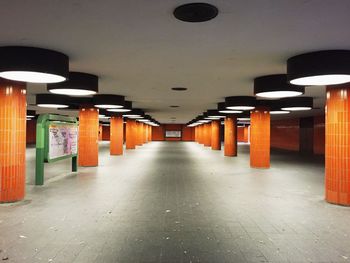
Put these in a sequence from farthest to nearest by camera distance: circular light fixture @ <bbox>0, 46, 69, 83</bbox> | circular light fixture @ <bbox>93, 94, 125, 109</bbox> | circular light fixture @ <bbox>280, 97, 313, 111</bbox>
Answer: circular light fixture @ <bbox>280, 97, 313, 111</bbox> → circular light fixture @ <bbox>93, 94, 125, 109</bbox> → circular light fixture @ <bbox>0, 46, 69, 83</bbox>

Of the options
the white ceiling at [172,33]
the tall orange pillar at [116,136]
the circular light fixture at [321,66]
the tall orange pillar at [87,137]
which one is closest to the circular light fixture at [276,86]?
the white ceiling at [172,33]

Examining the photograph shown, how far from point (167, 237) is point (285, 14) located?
12.6ft

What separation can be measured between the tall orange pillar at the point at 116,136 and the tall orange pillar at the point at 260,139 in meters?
11.0

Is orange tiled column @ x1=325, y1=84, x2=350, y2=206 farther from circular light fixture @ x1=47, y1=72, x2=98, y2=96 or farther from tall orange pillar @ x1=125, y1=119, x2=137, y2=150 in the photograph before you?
tall orange pillar @ x1=125, y1=119, x2=137, y2=150

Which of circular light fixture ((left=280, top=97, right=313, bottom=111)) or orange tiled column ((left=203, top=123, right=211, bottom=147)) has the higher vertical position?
circular light fixture ((left=280, top=97, right=313, bottom=111))

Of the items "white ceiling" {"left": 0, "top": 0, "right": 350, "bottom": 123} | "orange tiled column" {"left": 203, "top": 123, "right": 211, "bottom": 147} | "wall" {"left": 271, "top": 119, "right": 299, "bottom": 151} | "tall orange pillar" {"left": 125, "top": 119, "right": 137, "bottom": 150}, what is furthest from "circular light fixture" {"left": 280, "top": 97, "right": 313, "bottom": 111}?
"orange tiled column" {"left": 203, "top": 123, "right": 211, "bottom": 147}

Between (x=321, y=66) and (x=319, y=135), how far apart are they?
76.1 ft

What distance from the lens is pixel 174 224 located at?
607 centimetres

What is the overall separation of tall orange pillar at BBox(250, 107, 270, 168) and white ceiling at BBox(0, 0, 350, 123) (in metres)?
8.09

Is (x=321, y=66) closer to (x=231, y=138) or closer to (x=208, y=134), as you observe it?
(x=231, y=138)

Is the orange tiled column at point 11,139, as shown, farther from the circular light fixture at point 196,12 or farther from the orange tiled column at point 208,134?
the orange tiled column at point 208,134

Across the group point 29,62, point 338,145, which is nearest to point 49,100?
point 29,62

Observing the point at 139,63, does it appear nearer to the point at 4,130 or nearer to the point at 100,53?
the point at 100,53

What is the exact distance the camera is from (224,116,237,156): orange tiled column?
76.7 feet
